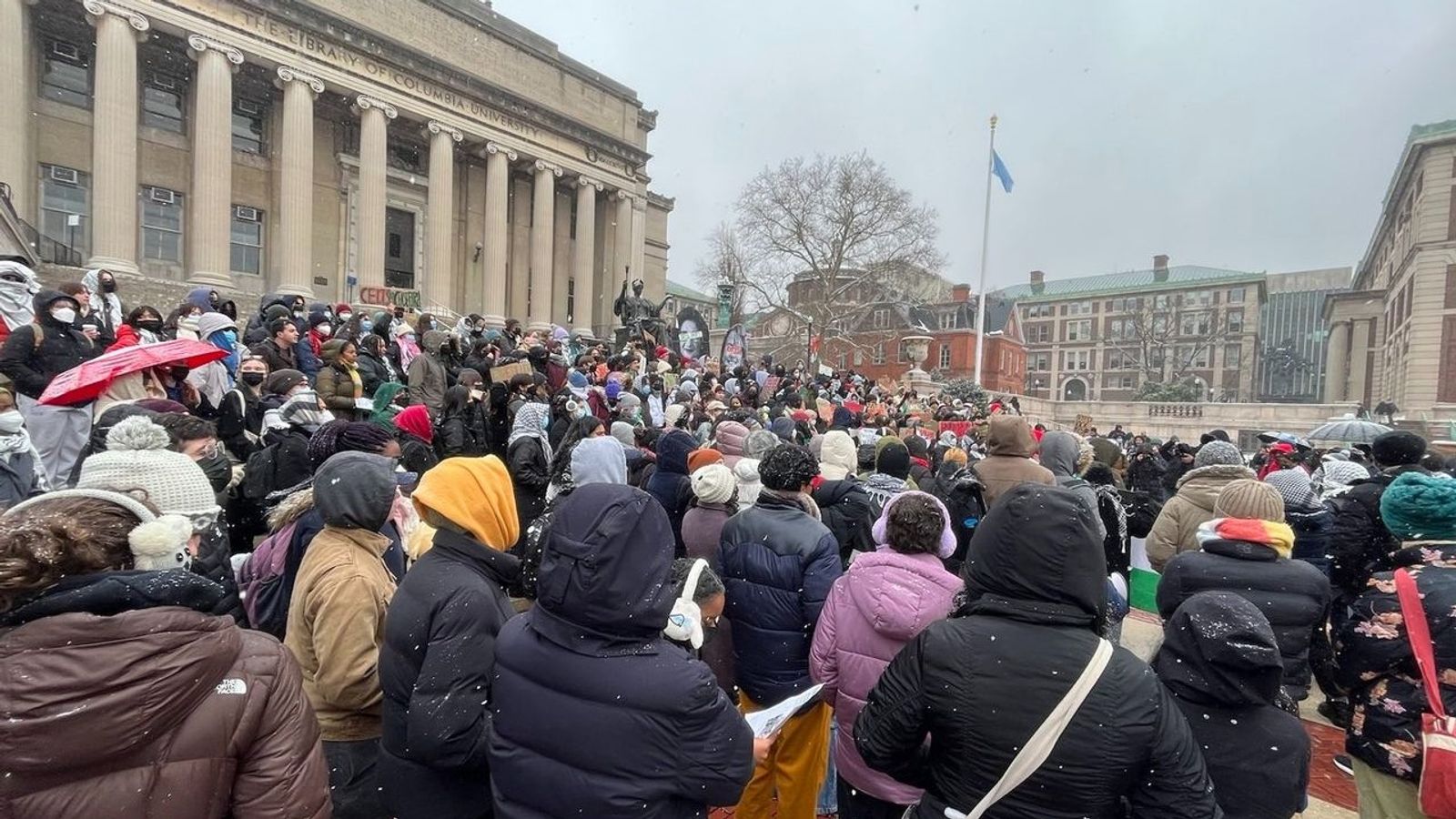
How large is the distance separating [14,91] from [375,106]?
10.4m

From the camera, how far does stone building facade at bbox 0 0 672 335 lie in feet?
71.1

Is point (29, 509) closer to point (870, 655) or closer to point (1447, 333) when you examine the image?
point (870, 655)

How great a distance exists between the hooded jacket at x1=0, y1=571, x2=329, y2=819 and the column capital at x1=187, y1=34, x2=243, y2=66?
2905 centimetres

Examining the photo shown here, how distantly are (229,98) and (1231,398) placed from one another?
3282 inches

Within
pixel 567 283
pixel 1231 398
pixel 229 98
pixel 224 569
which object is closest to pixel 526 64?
pixel 567 283

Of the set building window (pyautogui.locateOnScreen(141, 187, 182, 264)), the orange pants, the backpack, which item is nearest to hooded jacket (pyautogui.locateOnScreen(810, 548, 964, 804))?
the orange pants

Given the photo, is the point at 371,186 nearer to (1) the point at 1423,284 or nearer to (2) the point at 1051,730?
(2) the point at 1051,730

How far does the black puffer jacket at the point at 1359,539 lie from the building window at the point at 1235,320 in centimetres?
8384

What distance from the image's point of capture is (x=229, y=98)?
77.6ft

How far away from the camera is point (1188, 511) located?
4863 millimetres

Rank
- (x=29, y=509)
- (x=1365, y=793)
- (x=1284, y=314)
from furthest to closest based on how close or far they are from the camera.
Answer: (x=1284, y=314) → (x=1365, y=793) → (x=29, y=509)

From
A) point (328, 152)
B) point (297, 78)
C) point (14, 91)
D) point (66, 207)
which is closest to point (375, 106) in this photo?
point (297, 78)

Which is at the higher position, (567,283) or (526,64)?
(526,64)

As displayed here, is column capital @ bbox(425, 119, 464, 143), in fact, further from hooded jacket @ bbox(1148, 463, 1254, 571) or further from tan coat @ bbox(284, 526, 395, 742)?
hooded jacket @ bbox(1148, 463, 1254, 571)
